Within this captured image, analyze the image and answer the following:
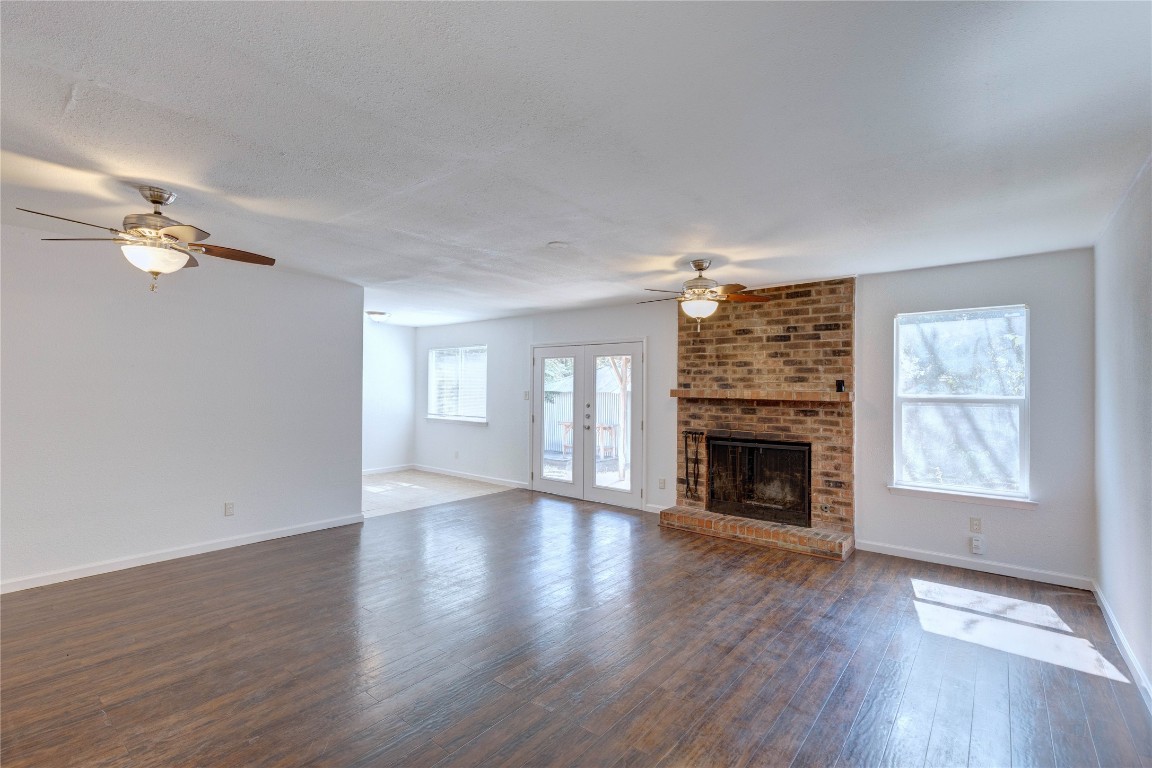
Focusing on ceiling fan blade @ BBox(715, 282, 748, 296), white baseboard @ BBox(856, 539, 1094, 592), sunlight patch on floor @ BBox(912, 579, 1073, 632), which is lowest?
sunlight patch on floor @ BBox(912, 579, 1073, 632)

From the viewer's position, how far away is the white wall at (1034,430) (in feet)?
12.4

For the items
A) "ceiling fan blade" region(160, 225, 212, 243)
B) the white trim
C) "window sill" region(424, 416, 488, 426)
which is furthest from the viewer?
"window sill" region(424, 416, 488, 426)

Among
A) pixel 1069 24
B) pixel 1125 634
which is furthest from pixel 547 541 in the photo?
pixel 1069 24

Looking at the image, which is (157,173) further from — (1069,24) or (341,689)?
(1069,24)

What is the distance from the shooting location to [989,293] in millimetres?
4105

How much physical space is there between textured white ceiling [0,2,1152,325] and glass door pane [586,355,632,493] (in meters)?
2.90

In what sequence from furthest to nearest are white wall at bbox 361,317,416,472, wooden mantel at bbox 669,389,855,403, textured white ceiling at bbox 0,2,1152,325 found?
white wall at bbox 361,317,416,472 < wooden mantel at bbox 669,389,855,403 < textured white ceiling at bbox 0,2,1152,325

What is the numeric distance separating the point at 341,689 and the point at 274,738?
1.19 ft

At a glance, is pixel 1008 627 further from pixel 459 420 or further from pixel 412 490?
pixel 459 420

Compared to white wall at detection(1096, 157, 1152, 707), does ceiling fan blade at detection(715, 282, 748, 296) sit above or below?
above

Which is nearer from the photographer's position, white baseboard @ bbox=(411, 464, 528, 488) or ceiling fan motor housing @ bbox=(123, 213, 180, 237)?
ceiling fan motor housing @ bbox=(123, 213, 180, 237)

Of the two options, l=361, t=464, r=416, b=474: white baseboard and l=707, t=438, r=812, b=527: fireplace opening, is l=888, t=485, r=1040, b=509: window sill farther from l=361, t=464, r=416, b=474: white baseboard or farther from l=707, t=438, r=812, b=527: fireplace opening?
l=361, t=464, r=416, b=474: white baseboard

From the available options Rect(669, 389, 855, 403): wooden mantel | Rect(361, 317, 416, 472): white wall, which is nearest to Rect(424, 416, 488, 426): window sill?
Rect(361, 317, 416, 472): white wall

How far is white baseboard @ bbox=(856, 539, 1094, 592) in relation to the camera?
3.81 meters
